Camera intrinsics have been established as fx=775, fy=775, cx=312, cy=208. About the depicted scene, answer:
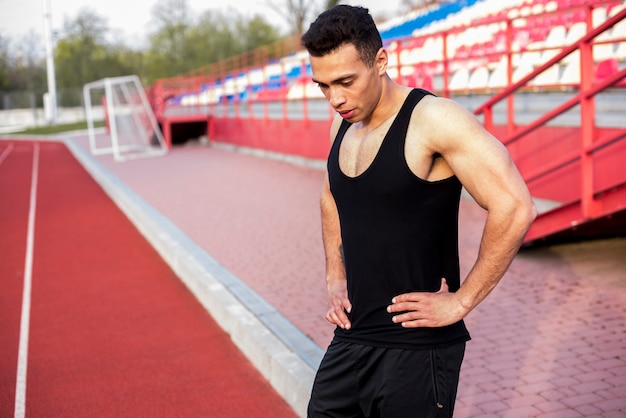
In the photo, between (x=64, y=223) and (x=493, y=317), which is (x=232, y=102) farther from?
(x=493, y=317)

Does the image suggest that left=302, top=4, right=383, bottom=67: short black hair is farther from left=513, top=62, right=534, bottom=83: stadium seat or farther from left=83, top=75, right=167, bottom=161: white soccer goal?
left=83, top=75, right=167, bottom=161: white soccer goal

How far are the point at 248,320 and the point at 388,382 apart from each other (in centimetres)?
370

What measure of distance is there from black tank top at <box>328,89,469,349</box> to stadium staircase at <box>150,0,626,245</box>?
3.72m

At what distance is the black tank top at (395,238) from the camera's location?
2.22 metres

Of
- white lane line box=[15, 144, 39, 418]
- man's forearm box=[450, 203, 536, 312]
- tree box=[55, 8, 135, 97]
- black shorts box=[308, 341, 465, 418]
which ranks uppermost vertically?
tree box=[55, 8, 135, 97]

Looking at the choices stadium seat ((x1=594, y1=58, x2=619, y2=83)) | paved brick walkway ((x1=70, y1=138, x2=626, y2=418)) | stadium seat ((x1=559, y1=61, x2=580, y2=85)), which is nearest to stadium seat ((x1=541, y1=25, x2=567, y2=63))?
stadium seat ((x1=559, y1=61, x2=580, y2=85))

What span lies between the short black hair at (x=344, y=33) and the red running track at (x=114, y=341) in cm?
291

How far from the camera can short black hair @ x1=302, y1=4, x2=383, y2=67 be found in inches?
89.2

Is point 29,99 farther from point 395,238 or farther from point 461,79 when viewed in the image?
point 395,238

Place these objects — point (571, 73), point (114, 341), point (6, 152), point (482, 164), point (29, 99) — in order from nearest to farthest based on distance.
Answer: point (482, 164)
point (114, 341)
point (571, 73)
point (6, 152)
point (29, 99)

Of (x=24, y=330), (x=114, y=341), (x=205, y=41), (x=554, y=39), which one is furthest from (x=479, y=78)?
(x=205, y=41)

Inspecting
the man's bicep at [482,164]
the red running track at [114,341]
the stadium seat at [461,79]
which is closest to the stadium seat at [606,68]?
the stadium seat at [461,79]

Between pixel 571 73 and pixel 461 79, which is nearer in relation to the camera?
pixel 571 73

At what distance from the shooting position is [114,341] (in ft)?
20.6
